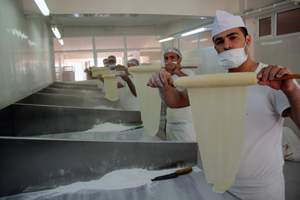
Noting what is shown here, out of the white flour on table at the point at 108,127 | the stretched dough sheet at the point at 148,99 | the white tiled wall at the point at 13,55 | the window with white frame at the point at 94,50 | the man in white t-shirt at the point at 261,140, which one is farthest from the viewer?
the window with white frame at the point at 94,50

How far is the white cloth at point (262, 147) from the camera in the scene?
33.9 inches

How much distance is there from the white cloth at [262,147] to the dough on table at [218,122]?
123 millimetres

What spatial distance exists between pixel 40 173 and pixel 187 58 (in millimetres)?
6495

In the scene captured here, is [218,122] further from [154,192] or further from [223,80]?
[154,192]

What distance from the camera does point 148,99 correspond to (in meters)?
1.37

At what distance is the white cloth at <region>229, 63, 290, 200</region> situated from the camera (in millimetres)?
861

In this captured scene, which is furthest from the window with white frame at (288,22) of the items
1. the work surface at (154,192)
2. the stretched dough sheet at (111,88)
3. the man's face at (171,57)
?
the work surface at (154,192)

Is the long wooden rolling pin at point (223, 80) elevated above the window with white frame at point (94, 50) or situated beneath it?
situated beneath

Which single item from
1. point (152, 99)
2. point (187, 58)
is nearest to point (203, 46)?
point (187, 58)

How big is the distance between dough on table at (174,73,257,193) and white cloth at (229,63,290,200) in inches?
4.9

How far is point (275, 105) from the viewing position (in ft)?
2.74

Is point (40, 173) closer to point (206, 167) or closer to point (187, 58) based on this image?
point (206, 167)

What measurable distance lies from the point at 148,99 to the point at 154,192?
552mm

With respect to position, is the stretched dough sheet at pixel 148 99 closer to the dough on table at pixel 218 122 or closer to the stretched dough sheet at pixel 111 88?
the dough on table at pixel 218 122
